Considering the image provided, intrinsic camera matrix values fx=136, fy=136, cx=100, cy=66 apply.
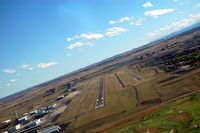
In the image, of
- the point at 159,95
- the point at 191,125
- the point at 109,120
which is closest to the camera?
the point at 191,125

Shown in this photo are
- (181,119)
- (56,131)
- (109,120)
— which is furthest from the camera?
(56,131)

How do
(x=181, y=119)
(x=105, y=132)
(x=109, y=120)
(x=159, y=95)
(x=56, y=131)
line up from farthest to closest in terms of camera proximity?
1. (x=159, y=95)
2. (x=56, y=131)
3. (x=109, y=120)
4. (x=105, y=132)
5. (x=181, y=119)

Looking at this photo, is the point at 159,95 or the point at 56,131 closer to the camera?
the point at 56,131

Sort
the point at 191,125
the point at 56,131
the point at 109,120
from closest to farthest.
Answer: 1. the point at 191,125
2. the point at 109,120
3. the point at 56,131

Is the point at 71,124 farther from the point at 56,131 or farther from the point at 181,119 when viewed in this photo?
the point at 181,119

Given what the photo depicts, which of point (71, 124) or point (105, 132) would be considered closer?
point (105, 132)

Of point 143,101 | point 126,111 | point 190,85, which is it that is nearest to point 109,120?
point 126,111

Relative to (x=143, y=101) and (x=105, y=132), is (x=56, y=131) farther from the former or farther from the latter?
(x=143, y=101)

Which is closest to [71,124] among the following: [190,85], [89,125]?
[89,125]
